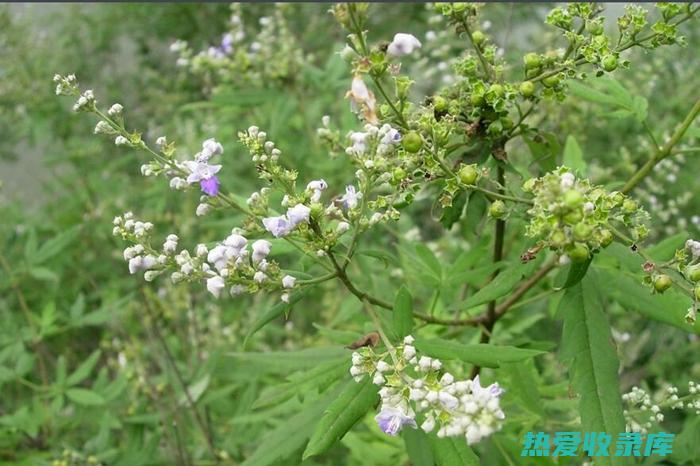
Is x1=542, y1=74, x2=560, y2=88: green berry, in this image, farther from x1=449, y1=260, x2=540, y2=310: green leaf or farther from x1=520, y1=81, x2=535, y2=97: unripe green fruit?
x1=449, y1=260, x2=540, y2=310: green leaf

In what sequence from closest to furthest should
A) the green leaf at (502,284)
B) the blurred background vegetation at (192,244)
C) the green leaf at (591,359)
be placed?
the green leaf at (591,359)
the green leaf at (502,284)
the blurred background vegetation at (192,244)

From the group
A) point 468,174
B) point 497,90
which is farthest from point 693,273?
point 497,90

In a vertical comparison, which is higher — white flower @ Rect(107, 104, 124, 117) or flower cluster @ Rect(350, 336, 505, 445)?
white flower @ Rect(107, 104, 124, 117)

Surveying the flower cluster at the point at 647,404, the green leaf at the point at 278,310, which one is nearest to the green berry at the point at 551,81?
the green leaf at the point at 278,310

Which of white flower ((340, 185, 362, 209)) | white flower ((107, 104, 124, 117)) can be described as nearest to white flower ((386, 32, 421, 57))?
white flower ((340, 185, 362, 209))

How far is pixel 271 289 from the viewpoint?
191 centimetres

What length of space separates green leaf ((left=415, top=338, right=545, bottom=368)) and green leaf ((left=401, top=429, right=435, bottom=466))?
34 centimetres

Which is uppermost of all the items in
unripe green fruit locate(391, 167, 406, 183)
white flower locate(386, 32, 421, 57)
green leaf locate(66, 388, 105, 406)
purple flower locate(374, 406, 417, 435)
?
white flower locate(386, 32, 421, 57)

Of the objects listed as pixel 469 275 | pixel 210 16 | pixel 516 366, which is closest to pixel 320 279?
pixel 469 275

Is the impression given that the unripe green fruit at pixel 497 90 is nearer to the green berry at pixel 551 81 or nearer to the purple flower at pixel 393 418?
the green berry at pixel 551 81

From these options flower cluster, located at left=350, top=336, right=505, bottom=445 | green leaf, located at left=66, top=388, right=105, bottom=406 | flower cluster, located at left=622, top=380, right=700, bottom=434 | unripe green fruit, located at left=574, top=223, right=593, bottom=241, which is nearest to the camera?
flower cluster, located at left=350, top=336, right=505, bottom=445

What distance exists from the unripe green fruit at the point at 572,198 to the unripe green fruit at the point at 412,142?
1.48 ft

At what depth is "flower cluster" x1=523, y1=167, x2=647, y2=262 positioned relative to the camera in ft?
5.05

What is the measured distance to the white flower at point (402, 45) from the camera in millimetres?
1958
